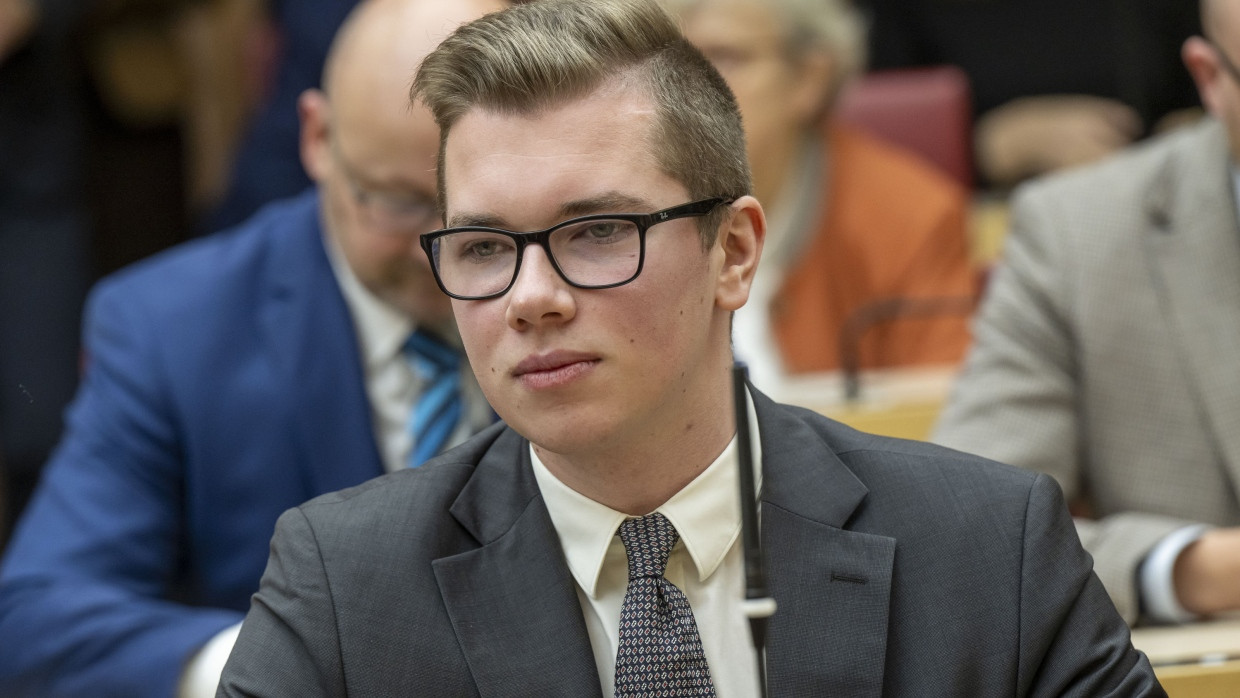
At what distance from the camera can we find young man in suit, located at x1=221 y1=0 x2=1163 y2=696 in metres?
1.34

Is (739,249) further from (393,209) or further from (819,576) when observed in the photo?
(393,209)

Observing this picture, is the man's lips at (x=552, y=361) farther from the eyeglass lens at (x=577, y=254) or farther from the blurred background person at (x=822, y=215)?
the blurred background person at (x=822, y=215)

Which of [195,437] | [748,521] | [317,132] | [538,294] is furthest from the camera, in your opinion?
[317,132]

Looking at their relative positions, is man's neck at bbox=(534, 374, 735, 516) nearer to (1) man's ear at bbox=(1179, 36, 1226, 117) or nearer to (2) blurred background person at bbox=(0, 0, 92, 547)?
(1) man's ear at bbox=(1179, 36, 1226, 117)

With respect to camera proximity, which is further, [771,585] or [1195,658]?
[1195,658]

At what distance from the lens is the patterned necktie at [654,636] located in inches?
54.4

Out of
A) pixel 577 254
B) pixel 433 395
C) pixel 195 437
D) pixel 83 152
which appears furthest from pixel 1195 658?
pixel 83 152

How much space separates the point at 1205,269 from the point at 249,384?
1.41m

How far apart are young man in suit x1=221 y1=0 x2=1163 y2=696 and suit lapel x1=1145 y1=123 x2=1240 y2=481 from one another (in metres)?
0.79

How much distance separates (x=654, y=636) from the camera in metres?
1.39

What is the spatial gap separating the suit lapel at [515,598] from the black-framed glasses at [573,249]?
23 cm

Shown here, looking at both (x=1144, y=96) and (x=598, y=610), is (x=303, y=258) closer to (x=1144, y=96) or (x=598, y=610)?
(x=598, y=610)

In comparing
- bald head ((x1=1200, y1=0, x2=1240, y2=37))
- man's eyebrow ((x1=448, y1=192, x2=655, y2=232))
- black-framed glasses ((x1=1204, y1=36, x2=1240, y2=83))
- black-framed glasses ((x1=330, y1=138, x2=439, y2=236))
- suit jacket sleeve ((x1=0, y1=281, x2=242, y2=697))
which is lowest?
suit jacket sleeve ((x1=0, y1=281, x2=242, y2=697))

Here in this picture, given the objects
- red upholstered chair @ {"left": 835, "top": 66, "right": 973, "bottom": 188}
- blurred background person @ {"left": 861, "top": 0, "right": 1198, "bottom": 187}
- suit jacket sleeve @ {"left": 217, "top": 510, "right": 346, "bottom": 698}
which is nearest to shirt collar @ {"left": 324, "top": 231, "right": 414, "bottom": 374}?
suit jacket sleeve @ {"left": 217, "top": 510, "right": 346, "bottom": 698}
